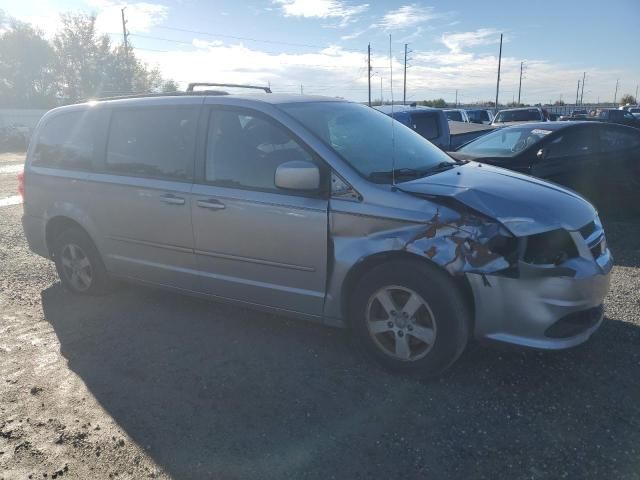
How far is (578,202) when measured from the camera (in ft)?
11.1

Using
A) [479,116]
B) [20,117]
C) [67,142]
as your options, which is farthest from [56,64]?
[67,142]

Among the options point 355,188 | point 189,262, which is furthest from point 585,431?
point 189,262

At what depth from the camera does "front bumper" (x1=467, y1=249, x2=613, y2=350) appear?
2.83m

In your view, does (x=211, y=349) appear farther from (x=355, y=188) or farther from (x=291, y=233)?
(x=355, y=188)

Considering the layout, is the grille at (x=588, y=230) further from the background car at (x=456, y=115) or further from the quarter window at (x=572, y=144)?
the background car at (x=456, y=115)

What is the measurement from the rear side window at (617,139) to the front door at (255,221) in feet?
18.8

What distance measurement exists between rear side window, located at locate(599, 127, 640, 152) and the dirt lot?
12.3 feet

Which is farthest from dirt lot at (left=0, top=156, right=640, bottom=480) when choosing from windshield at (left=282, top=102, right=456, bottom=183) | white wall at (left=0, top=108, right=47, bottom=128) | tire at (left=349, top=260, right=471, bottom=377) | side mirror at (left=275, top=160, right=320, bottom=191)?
white wall at (left=0, top=108, right=47, bottom=128)

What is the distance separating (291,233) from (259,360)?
0.95 m

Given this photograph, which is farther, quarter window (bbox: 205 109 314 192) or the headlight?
quarter window (bbox: 205 109 314 192)

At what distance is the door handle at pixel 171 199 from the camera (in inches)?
152

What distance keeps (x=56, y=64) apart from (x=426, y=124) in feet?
187

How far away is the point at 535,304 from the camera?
2.83m

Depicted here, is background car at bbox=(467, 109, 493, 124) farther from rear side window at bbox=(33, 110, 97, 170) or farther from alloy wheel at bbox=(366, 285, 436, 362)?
alloy wheel at bbox=(366, 285, 436, 362)
